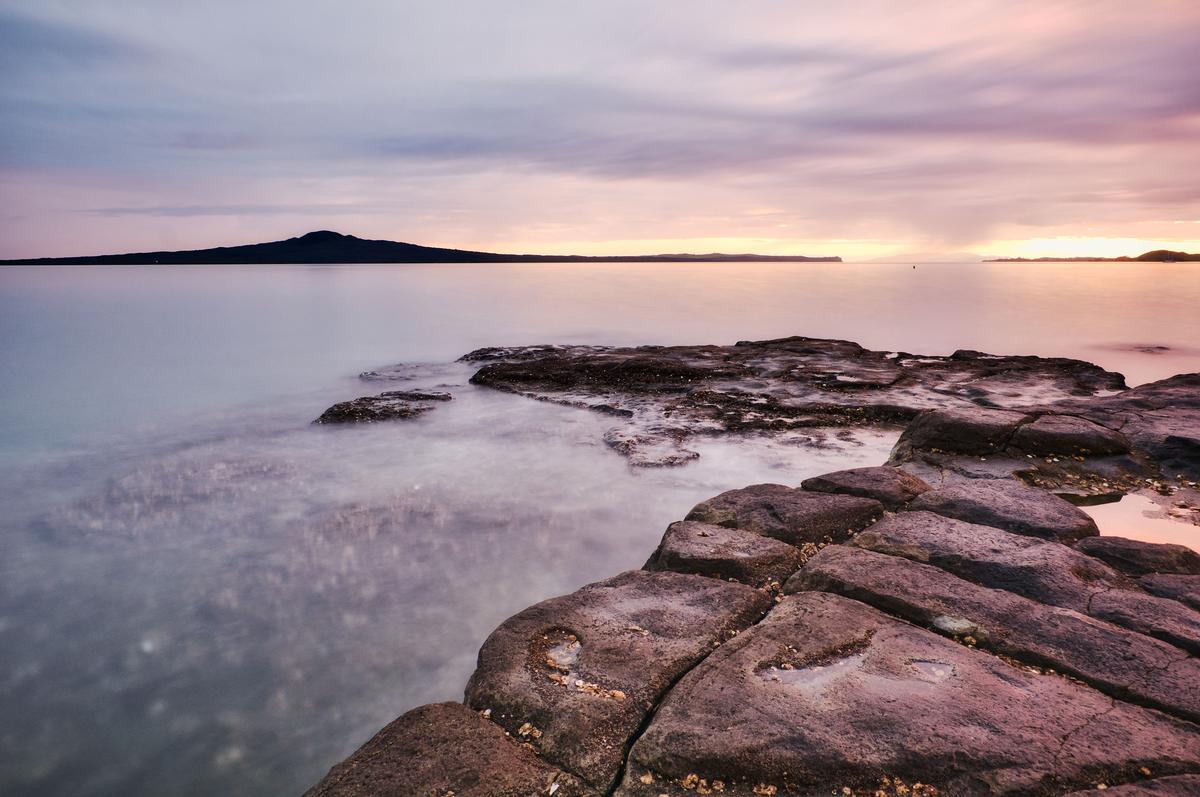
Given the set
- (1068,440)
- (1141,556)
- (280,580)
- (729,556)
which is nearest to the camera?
(1141,556)

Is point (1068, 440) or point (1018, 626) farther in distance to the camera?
point (1068, 440)

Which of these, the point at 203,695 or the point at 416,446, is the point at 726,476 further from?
the point at 203,695

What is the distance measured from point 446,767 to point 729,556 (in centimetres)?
299

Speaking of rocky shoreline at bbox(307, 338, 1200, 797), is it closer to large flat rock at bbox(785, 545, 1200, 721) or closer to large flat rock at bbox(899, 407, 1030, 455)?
large flat rock at bbox(785, 545, 1200, 721)

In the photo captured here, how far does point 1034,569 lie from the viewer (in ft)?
16.7

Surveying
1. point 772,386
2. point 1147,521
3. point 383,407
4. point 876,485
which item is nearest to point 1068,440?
point 1147,521

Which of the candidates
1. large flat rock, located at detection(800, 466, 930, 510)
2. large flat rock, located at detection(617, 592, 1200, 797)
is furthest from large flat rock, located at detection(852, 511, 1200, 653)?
large flat rock, located at detection(617, 592, 1200, 797)

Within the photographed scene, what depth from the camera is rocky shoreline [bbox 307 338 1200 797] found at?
3193 millimetres

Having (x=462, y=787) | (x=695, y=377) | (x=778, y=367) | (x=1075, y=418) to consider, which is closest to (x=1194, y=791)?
(x=462, y=787)

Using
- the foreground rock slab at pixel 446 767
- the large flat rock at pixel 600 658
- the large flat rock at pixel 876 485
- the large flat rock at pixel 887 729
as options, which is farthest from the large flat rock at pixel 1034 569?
the foreground rock slab at pixel 446 767

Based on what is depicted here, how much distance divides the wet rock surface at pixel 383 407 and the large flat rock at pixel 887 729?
11.4 m

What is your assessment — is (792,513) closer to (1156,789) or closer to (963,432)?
(1156,789)

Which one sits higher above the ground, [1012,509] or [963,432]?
[963,432]

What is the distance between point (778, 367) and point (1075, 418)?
8.83 m
